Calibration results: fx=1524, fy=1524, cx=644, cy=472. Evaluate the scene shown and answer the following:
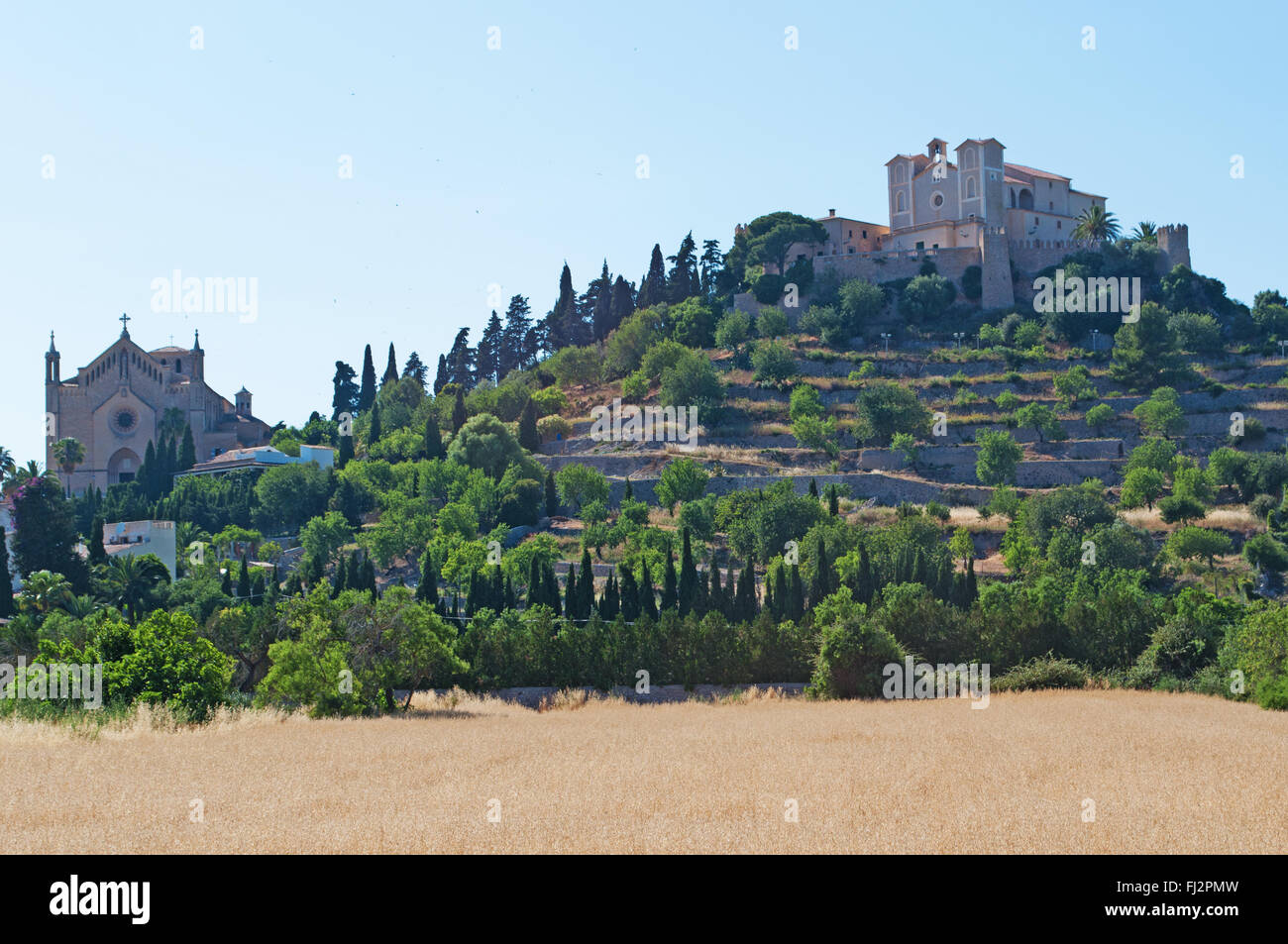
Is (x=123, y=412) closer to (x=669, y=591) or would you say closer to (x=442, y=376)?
(x=442, y=376)

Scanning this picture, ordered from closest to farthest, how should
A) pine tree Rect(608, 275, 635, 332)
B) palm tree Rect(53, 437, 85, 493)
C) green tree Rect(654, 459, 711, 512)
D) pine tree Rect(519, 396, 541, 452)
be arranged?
green tree Rect(654, 459, 711, 512) → pine tree Rect(519, 396, 541, 452) → palm tree Rect(53, 437, 85, 493) → pine tree Rect(608, 275, 635, 332)

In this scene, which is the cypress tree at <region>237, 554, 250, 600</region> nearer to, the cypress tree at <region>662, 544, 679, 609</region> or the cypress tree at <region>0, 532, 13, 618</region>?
the cypress tree at <region>0, 532, 13, 618</region>

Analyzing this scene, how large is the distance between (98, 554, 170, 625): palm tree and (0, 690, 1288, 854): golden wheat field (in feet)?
100

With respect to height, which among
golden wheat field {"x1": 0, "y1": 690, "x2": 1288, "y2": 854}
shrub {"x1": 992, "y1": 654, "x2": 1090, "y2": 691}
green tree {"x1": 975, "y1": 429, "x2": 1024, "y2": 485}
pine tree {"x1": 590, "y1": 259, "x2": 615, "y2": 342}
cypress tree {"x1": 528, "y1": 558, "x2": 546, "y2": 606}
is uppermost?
pine tree {"x1": 590, "y1": 259, "x2": 615, "y2": 342}

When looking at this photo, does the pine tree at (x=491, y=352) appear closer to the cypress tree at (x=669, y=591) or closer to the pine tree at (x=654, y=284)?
the pine tree at (x=654, y=284)

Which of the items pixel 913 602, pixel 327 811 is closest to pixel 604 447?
pixel 913 602

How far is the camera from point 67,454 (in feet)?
310

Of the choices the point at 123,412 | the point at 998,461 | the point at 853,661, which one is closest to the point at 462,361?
the point at 123,412

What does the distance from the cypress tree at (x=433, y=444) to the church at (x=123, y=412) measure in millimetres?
16915

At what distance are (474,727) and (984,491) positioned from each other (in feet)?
150

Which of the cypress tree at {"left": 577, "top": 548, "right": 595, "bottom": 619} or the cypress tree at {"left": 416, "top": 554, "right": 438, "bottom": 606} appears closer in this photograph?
the cypress tree at {"left": 577, "top": 548, "right": 595, "bottom": 619}

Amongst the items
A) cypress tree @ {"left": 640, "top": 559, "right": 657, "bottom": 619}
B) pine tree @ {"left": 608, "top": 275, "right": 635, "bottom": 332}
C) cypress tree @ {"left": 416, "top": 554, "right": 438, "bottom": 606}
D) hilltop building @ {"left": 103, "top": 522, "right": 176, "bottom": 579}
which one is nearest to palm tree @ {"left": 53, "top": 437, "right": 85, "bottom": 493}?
hilltop building @ {"left": 103, "top": 522, "right": 176, "bottom": 579}

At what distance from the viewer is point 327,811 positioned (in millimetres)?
20859

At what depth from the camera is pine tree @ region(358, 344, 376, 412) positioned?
108 metres
